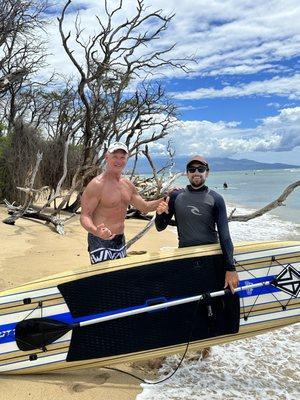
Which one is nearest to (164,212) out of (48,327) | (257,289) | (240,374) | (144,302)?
(144,302)

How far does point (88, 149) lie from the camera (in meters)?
14.6

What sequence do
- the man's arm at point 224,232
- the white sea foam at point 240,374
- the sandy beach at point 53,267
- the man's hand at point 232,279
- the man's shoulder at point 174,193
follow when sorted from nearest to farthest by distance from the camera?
the sandy beach at point 53,267
the white sea foam at point 240,374
the man's arm at point 224,232
the man's hand at point 232,279
the man's shoulder at point 174,193

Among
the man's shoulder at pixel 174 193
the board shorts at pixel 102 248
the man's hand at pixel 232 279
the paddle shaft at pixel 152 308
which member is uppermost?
the man's shoulder at pixel 174 193

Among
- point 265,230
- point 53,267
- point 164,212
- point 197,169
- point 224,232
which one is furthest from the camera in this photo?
point 265,230

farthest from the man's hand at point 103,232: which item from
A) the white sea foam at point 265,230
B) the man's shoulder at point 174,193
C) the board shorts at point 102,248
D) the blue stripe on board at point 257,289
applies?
the white sea foam at point 265,230

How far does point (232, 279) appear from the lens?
3.44 metres

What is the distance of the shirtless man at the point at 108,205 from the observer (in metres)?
3.36

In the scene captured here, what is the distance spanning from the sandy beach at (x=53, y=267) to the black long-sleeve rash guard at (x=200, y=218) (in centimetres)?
101

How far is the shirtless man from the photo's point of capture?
3357 mm

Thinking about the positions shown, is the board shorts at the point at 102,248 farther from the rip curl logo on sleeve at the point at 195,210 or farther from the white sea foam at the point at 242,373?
the white sea foam at the point at 242,373

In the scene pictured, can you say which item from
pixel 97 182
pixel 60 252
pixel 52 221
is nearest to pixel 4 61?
pixel 52 221

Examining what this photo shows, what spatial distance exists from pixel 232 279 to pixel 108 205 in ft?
3.96

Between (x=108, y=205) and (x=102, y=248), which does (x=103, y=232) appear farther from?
(x=102, y=248)

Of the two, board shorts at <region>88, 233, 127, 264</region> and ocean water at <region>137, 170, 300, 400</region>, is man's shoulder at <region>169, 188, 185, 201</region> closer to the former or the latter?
board shorts at <region>88, 233, 127, 264</region>
